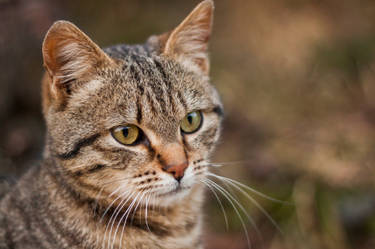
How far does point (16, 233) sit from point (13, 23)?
2131 millimetres

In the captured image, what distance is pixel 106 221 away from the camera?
230cm

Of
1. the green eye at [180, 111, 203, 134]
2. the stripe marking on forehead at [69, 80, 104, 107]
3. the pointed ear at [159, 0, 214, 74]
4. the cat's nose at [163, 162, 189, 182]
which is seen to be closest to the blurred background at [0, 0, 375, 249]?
the green eye at [180, 111, 203, 134]

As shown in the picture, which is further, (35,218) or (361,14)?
(361,14)

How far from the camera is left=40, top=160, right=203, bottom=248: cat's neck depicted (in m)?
2.27

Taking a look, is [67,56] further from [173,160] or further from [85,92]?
[173,160]

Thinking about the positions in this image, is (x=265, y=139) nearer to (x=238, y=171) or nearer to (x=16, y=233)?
(x=238, y=171)

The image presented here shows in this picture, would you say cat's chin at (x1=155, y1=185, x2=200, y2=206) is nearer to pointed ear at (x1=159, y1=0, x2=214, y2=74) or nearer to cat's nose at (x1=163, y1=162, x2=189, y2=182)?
cat's nose at (x1=163, y1=162, x2=189, y2=182)

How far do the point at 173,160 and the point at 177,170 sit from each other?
0.17 feet

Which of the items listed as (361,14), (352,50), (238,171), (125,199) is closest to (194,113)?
(125,199)

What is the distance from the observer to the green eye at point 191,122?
2381 mm

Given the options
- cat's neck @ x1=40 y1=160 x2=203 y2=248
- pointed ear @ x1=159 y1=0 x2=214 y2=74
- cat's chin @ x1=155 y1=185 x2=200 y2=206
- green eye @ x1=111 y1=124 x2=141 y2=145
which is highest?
pointed ear @ x1=159 y1=0 x2=214 y2=74

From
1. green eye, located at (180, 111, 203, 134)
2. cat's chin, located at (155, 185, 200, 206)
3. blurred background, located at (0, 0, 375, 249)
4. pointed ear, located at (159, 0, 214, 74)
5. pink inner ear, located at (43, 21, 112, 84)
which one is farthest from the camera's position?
blurred background, located at (0, 0, 375, 249)

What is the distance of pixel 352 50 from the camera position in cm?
564

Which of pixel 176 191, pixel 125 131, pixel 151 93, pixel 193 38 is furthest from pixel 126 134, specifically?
pixel 193 38
